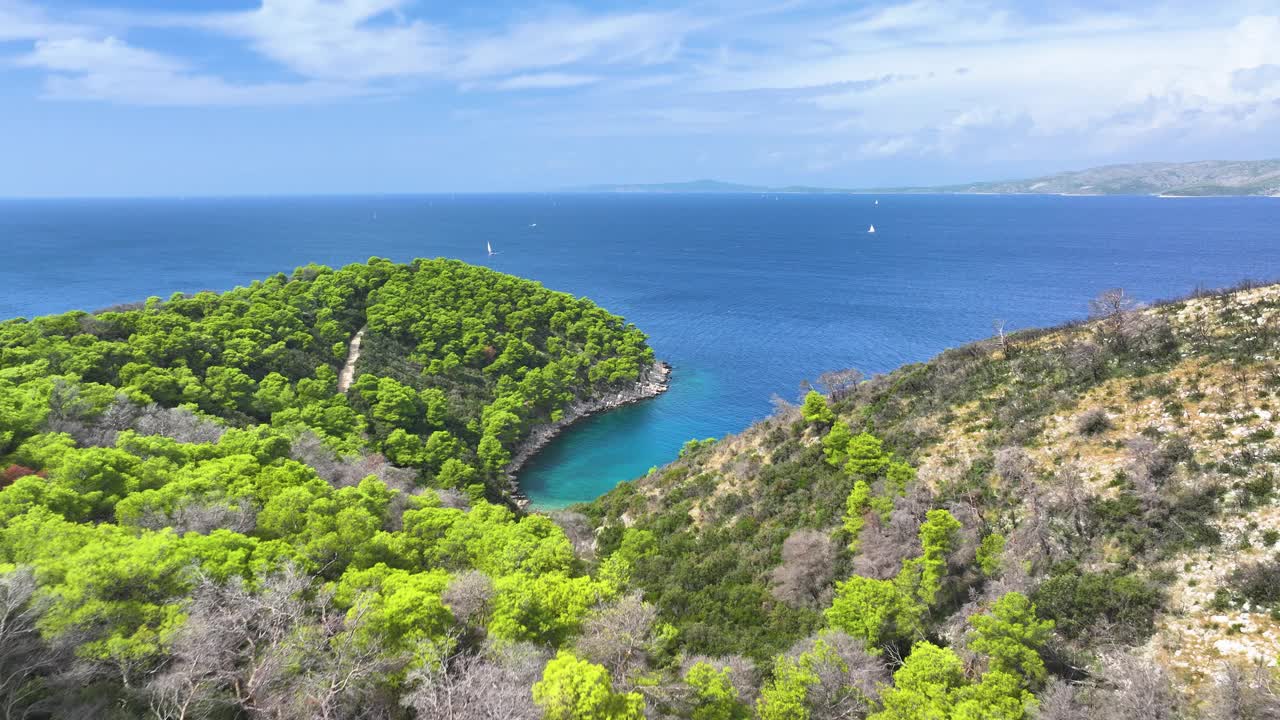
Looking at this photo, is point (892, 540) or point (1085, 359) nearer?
point (892, 540)

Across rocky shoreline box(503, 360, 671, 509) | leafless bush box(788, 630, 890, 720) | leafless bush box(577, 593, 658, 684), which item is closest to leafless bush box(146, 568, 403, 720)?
leafless bush box(577, 593, 658, 684)

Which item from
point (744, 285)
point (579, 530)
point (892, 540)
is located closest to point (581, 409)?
point (579, 530)

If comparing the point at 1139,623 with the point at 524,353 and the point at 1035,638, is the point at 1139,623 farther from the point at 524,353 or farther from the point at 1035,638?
the point at 524,353

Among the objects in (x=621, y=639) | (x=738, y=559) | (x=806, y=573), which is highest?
(x=621, y=639)

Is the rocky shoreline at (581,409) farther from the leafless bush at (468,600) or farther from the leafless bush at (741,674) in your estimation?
the leafless bush at (741,674)

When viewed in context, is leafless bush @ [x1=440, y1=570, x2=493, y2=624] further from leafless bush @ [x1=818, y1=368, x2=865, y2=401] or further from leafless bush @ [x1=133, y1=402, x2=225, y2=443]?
leafless bush @ [x1=818, y1=368, x2=865, y2=401]

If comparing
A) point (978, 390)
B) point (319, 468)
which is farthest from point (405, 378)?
point (978, 390)

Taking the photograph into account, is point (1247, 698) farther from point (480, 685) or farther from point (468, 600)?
point (468, 600)
